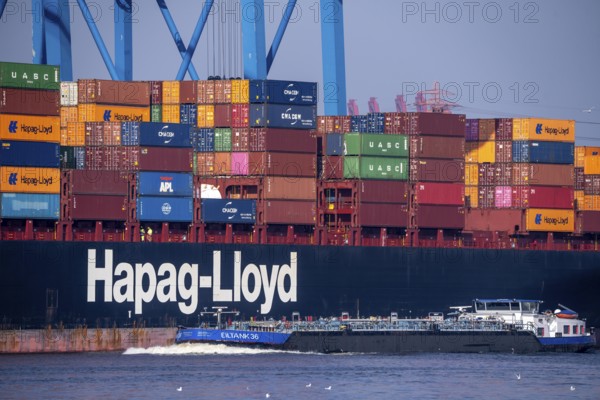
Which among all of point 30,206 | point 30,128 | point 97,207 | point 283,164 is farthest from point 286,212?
point 30,128

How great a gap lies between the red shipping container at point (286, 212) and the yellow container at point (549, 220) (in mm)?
15292

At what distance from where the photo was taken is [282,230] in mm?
83938

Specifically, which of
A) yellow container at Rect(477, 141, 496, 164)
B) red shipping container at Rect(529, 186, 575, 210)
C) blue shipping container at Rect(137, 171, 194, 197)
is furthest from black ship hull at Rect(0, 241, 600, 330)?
yellow container at Rect(477, 141, 496, 164)

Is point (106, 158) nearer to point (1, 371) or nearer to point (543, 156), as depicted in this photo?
point (1, 371)

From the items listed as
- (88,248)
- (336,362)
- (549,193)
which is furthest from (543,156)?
(88,248)

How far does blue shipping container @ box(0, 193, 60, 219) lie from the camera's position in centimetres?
7631

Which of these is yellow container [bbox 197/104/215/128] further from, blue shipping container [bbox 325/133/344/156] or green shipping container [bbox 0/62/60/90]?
green shipping container [bbox 0/62/60/90]

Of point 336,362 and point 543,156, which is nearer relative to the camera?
point 336,362

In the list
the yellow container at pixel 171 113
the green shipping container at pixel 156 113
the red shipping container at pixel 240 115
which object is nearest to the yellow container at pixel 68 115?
the green shipping container at pixel 156 113

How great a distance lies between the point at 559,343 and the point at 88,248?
28.5 meters

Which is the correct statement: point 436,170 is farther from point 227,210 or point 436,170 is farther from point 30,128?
point 30,128

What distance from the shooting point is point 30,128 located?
7688 centimetres

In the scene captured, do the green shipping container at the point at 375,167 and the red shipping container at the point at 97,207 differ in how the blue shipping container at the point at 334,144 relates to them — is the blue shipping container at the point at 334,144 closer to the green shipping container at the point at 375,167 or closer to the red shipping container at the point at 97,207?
the green shipping container at the point at 375,167

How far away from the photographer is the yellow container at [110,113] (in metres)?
81.6
